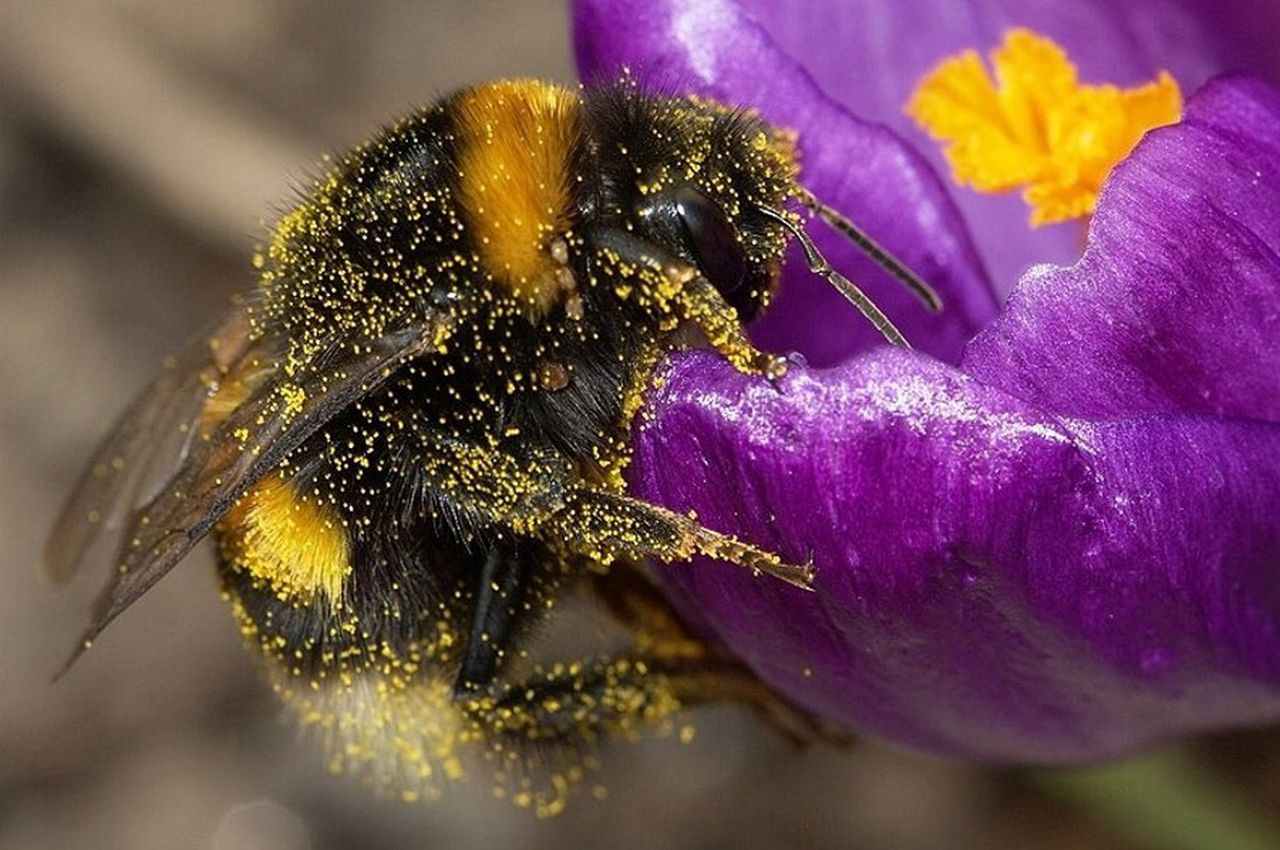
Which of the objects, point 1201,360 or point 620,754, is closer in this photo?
point 1201,360

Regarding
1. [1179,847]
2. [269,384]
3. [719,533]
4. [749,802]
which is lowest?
[749,802]

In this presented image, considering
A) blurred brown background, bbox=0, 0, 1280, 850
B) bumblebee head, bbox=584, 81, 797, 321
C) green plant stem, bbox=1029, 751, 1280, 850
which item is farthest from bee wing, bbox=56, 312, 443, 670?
blurred brown background, bbox=0, 0, 1280, 850

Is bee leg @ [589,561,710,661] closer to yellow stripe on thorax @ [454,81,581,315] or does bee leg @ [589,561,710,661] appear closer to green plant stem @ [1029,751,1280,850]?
yellow stripe on thorax @ [454,81,581,315]

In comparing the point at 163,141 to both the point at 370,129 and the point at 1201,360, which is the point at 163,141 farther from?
the point at 1201,360

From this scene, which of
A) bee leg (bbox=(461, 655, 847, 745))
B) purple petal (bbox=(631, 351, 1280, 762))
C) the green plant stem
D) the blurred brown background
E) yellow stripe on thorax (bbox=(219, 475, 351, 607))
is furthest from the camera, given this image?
the blurred brown background

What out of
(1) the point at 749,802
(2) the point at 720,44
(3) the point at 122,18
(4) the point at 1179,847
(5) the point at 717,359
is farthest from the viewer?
(3) the point at 122,18

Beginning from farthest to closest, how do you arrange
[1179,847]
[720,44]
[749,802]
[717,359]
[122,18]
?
[122,18], [749,802], [1179,847], [720,44], [717,359]

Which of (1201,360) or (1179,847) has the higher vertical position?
(1201,360)

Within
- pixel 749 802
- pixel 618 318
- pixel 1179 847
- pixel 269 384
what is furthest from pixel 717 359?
pixel 749 802
